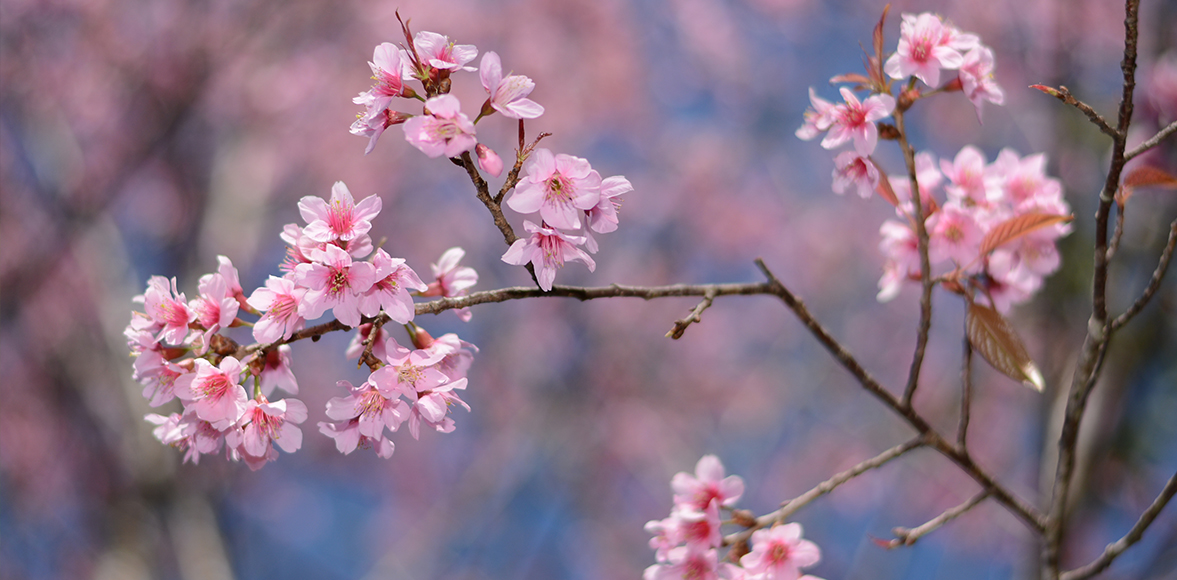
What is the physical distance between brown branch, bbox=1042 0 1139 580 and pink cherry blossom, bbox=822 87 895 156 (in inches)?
11.0

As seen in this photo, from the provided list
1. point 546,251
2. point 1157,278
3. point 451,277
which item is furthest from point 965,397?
point 451,277

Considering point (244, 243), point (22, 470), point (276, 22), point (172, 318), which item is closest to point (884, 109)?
point (172, 318)

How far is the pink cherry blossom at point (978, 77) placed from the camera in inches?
43.1

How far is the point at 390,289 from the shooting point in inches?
32.7

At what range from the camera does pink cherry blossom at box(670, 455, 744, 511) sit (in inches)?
41.8

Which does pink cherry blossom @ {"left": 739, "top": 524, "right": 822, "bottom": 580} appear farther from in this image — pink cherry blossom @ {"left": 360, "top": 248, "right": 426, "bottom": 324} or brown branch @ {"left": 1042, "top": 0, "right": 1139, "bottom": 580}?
pink cherry blossom @ {"left": 360, "top": 248, "right": 426, "bottom": 324}

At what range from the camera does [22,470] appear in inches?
236

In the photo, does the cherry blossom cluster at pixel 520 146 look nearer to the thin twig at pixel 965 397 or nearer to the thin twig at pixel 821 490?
the thin twig at pixel 821 490

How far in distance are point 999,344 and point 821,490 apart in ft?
1.24

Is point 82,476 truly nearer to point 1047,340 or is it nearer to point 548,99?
point 548,99

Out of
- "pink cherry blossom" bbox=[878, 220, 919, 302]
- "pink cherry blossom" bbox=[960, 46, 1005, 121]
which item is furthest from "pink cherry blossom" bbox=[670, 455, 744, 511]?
"pink cherry blossom" bbox=[960, 46, 1005, 121]

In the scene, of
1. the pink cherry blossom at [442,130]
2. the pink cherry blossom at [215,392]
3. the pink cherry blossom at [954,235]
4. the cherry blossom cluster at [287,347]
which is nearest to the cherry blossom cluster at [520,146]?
the pink cherry blossom at [442,130]

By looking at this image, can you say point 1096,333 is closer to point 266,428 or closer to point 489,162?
point 489,162

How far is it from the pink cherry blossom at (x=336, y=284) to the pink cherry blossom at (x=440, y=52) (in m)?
0.26
